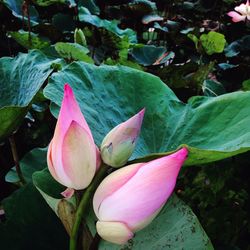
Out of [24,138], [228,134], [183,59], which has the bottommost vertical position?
[183,59]

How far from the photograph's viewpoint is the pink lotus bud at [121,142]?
1.43 ft

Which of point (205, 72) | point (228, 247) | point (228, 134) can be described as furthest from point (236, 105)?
point (205, 72)

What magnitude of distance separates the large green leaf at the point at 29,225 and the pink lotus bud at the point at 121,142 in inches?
7.9

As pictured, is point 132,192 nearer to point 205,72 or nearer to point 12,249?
point 12,249

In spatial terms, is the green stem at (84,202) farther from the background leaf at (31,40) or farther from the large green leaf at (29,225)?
the background leaf at (31,40)

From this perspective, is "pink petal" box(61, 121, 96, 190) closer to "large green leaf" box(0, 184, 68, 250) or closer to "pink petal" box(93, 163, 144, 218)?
"pink petal" box(93, 163, 144, 218)

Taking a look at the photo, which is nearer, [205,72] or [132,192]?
[132,192]

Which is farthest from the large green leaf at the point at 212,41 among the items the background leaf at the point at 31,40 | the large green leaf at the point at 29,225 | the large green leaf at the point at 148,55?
the large green leaf at the point at 29,225

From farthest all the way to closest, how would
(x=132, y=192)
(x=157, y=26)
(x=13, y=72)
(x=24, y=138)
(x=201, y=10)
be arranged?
(x=201, y=10) → (x=157, y=26) → (x=24, y=138) → (x=13, y=72) → (x=132, y=192)

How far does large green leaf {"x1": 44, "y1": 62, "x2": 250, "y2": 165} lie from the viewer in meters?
0.58

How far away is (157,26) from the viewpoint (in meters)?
1.46

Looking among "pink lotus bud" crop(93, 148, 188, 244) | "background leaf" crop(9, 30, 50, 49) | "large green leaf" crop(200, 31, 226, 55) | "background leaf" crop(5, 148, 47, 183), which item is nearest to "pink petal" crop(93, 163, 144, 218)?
"pink lotus bud" crop(93, 148, 188, 244)

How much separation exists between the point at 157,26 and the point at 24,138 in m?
0.66

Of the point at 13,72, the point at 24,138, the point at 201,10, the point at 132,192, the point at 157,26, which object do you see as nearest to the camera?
the point at 132,192
